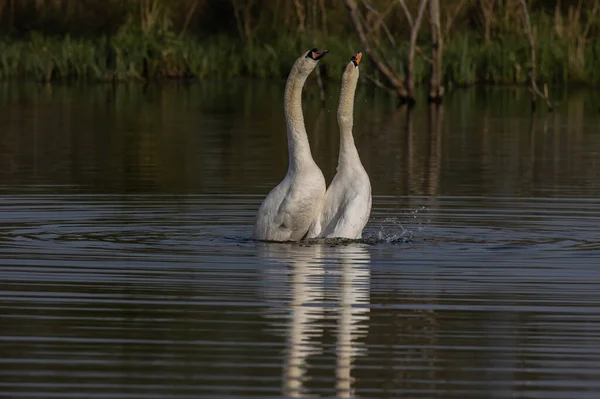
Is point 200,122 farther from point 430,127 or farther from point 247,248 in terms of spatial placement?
point 247,248

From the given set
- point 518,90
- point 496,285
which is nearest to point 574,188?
point 496,285

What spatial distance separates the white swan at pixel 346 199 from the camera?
10789mm

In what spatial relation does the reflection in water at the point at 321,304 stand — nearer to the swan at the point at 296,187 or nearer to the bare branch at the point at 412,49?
the swan at the point at 296,187

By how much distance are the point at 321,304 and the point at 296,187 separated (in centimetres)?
255

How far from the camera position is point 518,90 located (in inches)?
1484

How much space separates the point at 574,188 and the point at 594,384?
30.4 feet

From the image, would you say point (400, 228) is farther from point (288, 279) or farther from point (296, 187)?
point (288, 279)

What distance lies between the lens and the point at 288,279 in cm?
937

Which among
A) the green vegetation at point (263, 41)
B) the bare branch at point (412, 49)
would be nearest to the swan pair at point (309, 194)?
the bare branch at point (412, 49)

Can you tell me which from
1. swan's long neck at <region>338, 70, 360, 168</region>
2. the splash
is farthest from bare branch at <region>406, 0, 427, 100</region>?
swan's long neck at <region>338, 70, 360, 168</region>

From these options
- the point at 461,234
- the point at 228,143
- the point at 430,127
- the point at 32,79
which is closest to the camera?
the point at 461,234

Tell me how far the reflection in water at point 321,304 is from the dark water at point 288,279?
2 centimetres

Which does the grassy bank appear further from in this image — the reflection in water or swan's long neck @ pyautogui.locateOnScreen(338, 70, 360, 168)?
the reflection in water

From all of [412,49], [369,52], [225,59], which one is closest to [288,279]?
[369,52]
